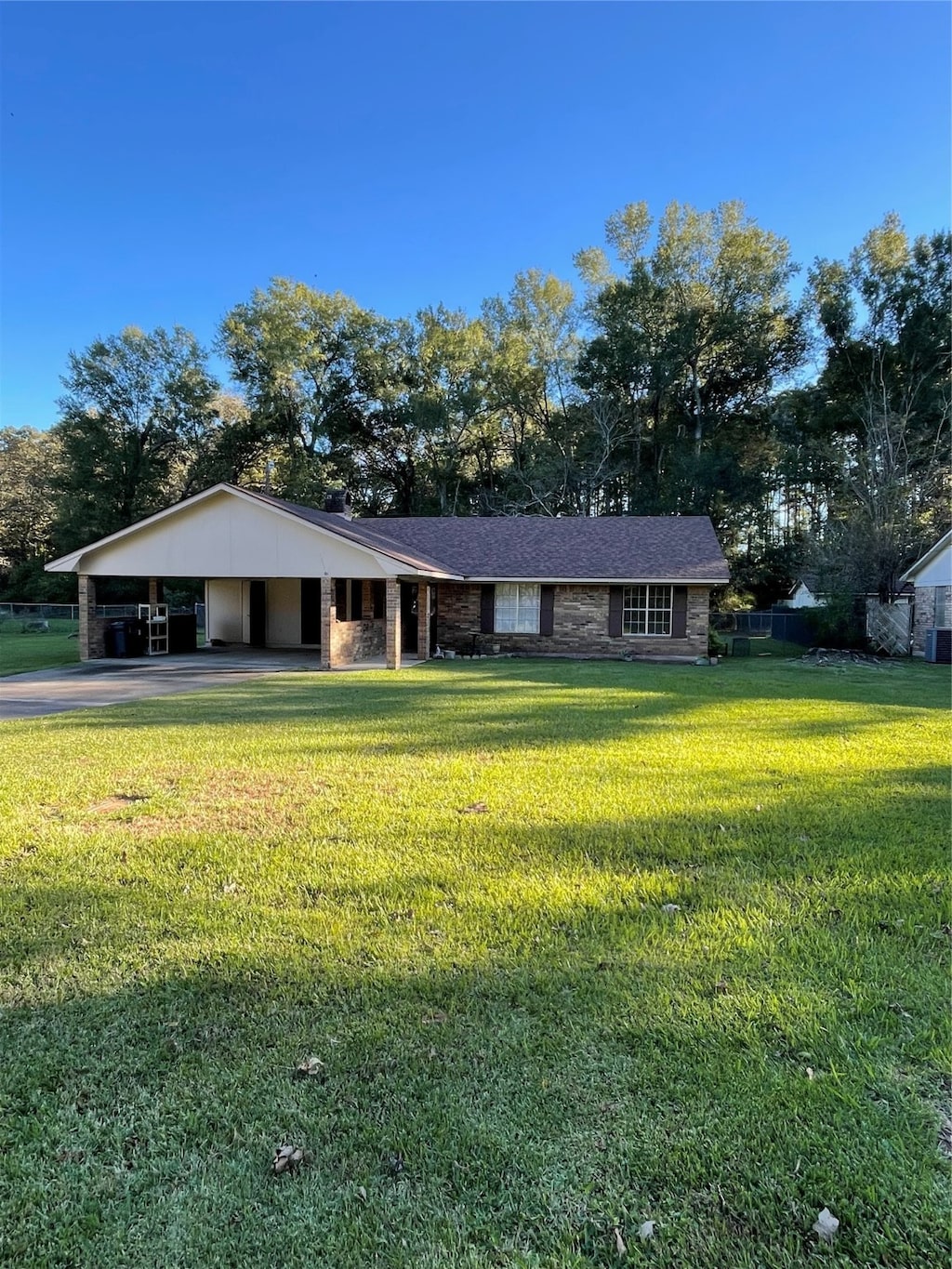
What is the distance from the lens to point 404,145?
18.8m

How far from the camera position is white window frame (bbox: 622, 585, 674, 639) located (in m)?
17.8

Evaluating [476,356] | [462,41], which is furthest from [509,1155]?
[476,356]

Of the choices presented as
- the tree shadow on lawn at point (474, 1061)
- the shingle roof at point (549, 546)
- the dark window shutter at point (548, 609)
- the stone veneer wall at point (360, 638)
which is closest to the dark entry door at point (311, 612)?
the shingle roof at point (549, 546)

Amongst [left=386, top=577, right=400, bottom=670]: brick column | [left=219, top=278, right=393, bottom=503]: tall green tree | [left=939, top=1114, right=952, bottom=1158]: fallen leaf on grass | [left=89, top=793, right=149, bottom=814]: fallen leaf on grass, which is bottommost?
[left=939, top=1114, right=952, bottom=1158]: fallen leaf on grass

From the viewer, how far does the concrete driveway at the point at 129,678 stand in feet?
32.1

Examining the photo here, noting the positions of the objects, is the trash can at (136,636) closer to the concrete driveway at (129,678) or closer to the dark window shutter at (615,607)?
the concrete driveway at (129,678)

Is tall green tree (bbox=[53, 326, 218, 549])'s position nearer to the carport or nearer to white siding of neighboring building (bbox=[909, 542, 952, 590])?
the carport

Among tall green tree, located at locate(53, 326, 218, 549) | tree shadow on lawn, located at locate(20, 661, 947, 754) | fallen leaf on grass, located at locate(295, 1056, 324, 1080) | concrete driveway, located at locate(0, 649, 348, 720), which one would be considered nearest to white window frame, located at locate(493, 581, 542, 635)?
concrete driveway, located at locate(0, 649, 348, 720)

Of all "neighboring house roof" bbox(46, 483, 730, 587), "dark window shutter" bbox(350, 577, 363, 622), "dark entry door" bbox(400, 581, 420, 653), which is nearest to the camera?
"neighboring house roof" bbox(46, 483, 730, 587)

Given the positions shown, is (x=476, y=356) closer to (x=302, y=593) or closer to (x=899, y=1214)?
(x=302, y=593)

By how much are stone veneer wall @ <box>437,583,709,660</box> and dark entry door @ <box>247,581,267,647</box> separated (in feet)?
18.6

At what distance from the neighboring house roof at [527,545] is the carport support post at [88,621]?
1.65 feet

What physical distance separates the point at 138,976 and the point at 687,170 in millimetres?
33820

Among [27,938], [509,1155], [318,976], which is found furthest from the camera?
[27,938]
